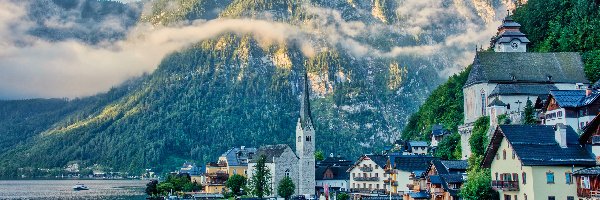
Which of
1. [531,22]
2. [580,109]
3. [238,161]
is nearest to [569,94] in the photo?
[580,109]

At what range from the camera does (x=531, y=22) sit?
5340 inches

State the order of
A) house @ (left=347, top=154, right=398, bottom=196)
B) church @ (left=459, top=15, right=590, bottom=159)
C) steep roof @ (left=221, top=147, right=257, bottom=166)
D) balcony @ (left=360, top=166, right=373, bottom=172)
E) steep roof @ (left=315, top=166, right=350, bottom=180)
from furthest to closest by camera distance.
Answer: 1. steep roof @ (left=221, top=147, right=257, bottom=166)
2. steep roof @ (left=315, top=166, right=350, bottom=180)
3. balcony @ (left=360, top=166, right=373, bottom=172)
4. house @ (left=347, top=154, right=398, bottom=196)
5. church @ (left=459, top=15, right=590, bottom=159)

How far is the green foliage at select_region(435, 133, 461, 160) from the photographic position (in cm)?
11416

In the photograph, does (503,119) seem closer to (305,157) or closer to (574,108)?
(574,108)

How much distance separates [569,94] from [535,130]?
41.4 feet

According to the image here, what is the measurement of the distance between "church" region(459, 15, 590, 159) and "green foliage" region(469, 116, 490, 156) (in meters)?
1.42

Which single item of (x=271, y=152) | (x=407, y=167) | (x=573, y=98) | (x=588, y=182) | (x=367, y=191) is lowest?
(x=367, y=191)

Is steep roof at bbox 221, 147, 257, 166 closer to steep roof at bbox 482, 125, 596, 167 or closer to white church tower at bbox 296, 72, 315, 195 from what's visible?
white church tower at bbox 296, 72, 315, 195

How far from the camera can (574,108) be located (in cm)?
7256

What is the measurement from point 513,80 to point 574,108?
27013 mm

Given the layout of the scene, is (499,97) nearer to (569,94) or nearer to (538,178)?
(569,94)

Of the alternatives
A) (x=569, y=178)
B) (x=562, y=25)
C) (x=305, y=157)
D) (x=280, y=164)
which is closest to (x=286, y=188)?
(x=280, y=164)

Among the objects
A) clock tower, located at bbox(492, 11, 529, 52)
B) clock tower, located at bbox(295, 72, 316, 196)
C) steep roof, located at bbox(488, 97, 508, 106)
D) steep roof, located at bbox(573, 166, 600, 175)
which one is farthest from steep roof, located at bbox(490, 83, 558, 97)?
clock tower, located at bbox(295, 72, 316, 196)

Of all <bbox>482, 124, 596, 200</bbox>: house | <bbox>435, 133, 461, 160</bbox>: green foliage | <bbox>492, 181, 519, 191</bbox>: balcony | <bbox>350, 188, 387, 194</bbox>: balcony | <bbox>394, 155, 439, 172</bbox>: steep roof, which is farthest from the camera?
<bbox>350, 188, 387, 194</bbox>: balcony
